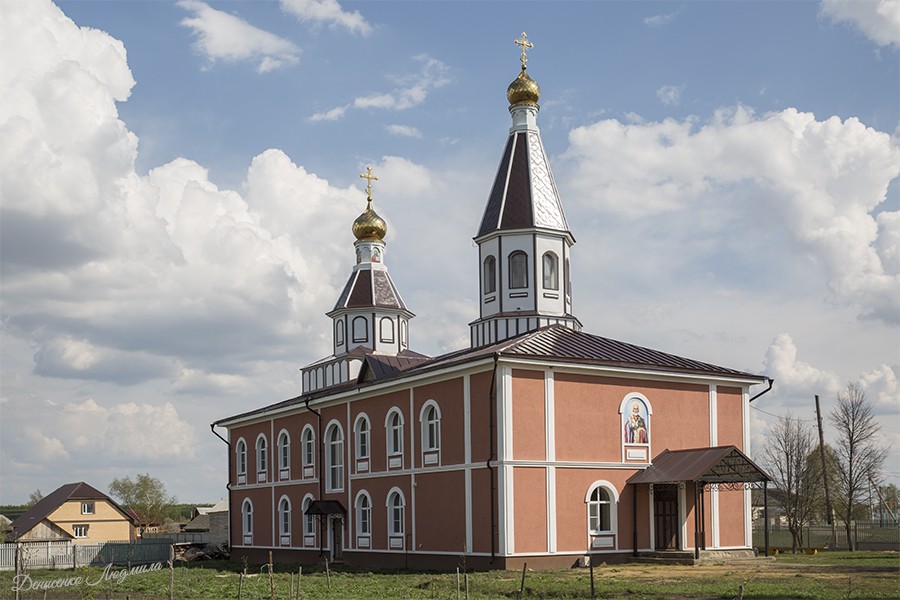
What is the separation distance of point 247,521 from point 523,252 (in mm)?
18292

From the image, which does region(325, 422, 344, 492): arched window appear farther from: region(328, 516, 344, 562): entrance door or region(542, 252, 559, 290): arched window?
region(542, 252, 559, 290): arched window

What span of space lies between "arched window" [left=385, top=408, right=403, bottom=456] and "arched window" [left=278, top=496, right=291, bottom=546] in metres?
9.23

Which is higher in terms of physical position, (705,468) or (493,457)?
(493,457)

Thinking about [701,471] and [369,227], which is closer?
[701,471]

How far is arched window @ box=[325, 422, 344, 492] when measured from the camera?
36.5 m

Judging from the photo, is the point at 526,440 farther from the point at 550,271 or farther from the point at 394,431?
the point at 550,271

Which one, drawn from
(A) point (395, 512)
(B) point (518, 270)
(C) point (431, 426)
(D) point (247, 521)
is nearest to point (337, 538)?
(A) point (395, 512)

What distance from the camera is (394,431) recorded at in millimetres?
33031

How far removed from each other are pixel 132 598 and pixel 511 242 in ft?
53.9

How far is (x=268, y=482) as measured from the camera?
4253 centimetres

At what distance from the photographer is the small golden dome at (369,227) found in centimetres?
4694

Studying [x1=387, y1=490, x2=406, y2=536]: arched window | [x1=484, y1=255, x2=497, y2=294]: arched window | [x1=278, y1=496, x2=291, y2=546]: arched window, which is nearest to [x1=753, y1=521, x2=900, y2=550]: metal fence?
[x1=484, y1=255, x2=497, y2=294]: arched window

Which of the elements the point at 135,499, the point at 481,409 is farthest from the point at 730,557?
the point at 135,499

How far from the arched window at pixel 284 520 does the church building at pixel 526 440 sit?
50.9 inches
